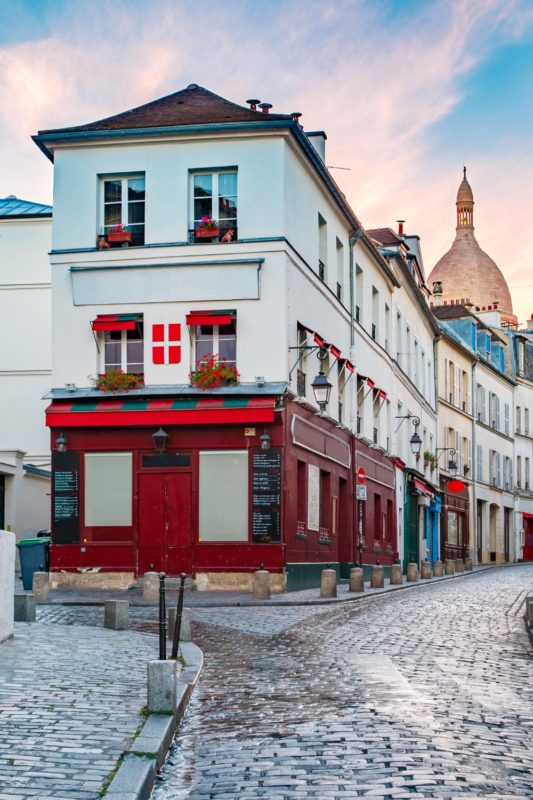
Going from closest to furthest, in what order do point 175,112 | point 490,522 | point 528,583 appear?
1. point 175,112
2. point 528,583
3. point 490,522

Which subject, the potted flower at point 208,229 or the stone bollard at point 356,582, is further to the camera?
the potted flower at point 208,229

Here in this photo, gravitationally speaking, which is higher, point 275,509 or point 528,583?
point 275,509

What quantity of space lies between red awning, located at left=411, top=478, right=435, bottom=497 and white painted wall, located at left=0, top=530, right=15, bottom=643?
102 ft

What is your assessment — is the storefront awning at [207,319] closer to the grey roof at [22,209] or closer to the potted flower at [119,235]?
the potted flower at [119,235]

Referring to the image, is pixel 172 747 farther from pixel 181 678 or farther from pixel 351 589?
pixel 351 589

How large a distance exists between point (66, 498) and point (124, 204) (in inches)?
257

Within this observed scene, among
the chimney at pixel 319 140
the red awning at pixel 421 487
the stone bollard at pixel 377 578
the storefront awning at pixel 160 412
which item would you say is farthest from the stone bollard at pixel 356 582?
the red awning at pixel 421 487

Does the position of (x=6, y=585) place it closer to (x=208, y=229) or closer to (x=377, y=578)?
(x=208, y=229)

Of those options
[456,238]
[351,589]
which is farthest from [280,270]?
[456,238]

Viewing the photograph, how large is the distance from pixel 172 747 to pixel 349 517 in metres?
23.7

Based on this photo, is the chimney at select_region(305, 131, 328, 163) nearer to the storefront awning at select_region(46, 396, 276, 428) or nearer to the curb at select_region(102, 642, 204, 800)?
the storefront awning at select_region(46, 396, 276, 428)

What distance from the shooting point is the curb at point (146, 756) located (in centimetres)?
571

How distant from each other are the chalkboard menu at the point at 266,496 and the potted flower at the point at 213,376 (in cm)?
160

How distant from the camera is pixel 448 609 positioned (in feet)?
62.4
